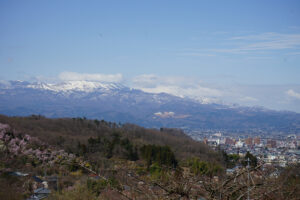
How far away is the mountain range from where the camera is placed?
106 m

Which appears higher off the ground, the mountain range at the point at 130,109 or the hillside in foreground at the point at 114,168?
the mountain range at the point at 130,109

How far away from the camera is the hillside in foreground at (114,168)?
9.94ft

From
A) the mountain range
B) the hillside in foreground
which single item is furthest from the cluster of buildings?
the mountain range

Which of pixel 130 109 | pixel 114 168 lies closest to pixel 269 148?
pixel 114 168

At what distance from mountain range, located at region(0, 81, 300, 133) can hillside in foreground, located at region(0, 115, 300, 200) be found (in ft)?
200

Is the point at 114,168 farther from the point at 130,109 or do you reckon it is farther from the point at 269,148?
the point at 130,109

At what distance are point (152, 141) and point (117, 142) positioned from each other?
6.57 meters

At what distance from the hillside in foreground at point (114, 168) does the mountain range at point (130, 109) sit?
6086 cm

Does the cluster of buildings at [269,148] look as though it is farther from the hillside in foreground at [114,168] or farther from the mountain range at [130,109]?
the mountain range at [130,109]

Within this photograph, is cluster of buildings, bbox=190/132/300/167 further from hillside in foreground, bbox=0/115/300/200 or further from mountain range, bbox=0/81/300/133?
mountain range, bbox=0/81/300/133

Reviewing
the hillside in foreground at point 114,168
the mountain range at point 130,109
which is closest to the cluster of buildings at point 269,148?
the hillside in foreground at point 114,168

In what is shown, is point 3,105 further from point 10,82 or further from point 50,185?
point 50,185

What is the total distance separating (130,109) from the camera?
496 ft

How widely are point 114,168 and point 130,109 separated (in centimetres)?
14694
